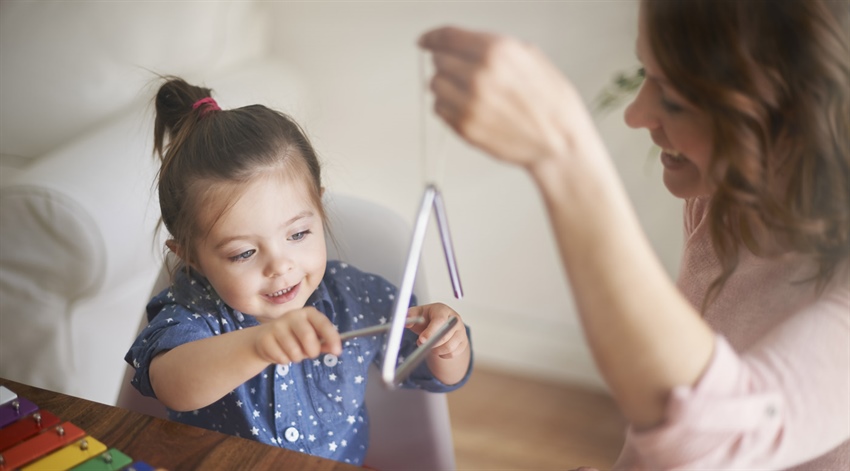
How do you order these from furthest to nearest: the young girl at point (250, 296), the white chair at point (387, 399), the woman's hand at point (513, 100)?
1. the white chair at point (387, 399)
2. the young girl at point (250, 296)
3. the woman's hand at point (513, 100)

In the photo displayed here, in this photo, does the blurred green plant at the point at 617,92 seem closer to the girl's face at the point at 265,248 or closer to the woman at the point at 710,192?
the woman at the point at 710,192

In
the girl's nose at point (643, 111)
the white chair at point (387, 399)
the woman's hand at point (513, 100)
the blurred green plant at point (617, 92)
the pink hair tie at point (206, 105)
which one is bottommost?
the white chair at point (387, 399)

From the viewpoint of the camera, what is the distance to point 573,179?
1.28 feet

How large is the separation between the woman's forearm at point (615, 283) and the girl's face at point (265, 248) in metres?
0.29

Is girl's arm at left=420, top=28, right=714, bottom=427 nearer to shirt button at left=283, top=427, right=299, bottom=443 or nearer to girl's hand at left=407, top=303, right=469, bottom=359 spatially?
girl's hand at left=407, top=303, right=469, bottom=359

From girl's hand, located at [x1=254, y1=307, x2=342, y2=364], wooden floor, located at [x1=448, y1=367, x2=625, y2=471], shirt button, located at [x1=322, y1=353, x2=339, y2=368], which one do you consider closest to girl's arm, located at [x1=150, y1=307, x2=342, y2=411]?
girl's hand, located at [x1=254, y1=307, x2=342, y2=364]

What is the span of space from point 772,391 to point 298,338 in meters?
0.30

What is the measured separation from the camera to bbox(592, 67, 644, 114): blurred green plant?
1.91 ft

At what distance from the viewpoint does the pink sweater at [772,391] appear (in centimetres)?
42

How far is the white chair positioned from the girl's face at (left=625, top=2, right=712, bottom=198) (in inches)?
10.5

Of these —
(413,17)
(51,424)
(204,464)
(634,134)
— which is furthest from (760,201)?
(51,424)

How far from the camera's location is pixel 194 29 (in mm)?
705

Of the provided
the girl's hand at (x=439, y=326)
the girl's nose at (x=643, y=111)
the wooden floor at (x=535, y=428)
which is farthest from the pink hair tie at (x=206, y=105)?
the wooden floor at (x=535, y=428)

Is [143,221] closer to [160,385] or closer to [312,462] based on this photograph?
[160,385]
